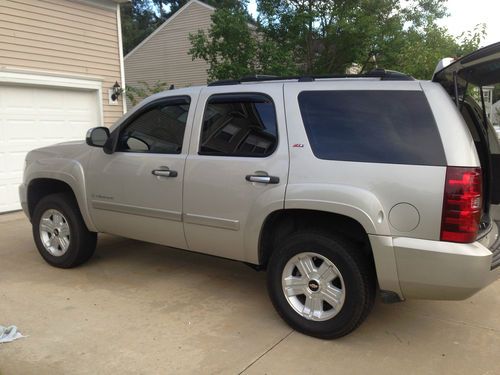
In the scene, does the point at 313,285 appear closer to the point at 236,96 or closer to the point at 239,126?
the point at 239,126

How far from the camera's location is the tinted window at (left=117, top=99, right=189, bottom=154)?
4.32m

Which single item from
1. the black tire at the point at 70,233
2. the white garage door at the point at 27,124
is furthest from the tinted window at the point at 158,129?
the white garage door at the point at 27,124

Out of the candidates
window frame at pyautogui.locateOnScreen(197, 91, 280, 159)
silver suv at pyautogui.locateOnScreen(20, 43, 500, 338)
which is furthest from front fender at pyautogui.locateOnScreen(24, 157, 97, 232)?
window frame at pyautogui.locateOnScreen(197, 91, 280, 159)

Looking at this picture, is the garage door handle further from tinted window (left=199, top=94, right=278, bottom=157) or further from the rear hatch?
the rear hatch

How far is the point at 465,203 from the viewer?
2.99 metres

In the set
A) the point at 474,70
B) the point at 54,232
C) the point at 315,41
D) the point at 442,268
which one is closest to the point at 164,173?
the point at 54,232

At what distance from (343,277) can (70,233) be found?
120 inches

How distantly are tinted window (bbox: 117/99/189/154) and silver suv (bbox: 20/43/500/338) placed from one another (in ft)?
0.04

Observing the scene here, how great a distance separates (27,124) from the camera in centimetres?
878

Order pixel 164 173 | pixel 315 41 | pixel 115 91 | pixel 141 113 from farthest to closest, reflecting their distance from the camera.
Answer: pixel 315 41
pixel 115 91
pixel 141 113
pixel 164 173

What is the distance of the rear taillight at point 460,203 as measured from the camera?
2986mm

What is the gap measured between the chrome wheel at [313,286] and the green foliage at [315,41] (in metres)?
7.69

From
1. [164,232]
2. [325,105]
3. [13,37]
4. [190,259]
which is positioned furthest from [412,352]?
[13,37]

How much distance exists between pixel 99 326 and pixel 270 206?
5.50 ft
